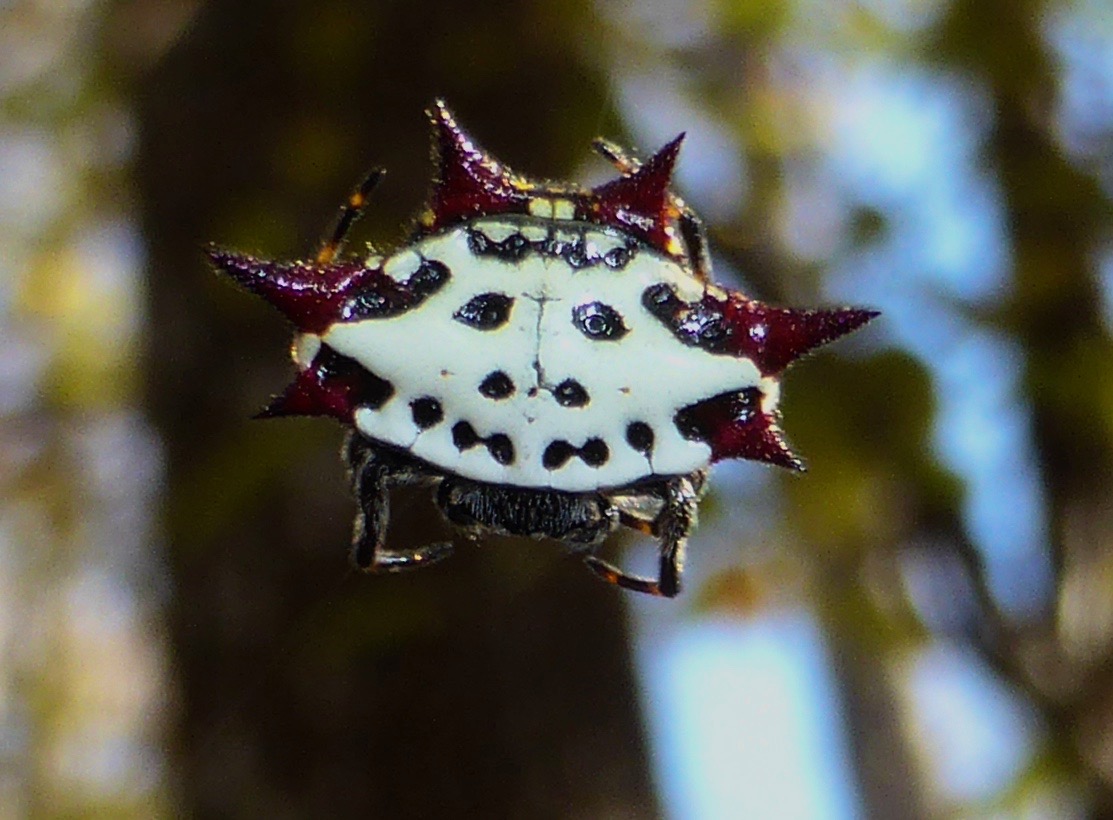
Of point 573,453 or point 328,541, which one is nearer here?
point 573,453

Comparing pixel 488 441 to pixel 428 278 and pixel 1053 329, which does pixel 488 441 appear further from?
pixel 1053 329

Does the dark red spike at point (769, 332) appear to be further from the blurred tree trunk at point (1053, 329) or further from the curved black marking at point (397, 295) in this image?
the blurred tree trunk at point (1053, 329)

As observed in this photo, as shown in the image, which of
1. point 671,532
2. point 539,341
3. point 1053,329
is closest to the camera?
point 539,341

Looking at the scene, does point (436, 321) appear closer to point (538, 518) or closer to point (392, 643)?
point (538, 518)

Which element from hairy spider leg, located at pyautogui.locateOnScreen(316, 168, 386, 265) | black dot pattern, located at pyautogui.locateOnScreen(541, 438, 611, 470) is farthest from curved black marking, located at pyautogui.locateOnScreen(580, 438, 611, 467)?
hairy spider leg, located at pyautogui.locateOnScreen(316, 168, 386, 265)

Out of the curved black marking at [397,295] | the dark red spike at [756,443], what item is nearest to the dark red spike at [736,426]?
the dark red spike at [756,443]

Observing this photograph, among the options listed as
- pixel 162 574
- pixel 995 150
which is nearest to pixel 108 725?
pixel 162 574

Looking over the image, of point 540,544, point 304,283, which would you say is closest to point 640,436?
point 304,283
